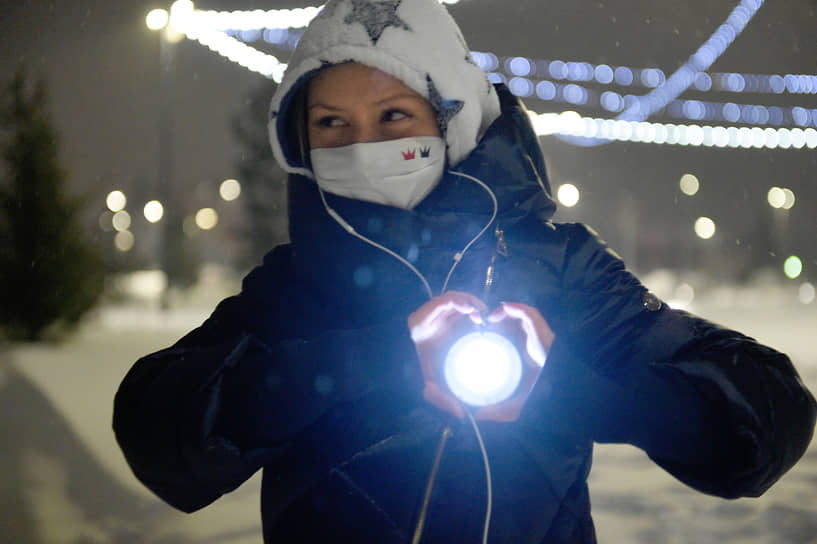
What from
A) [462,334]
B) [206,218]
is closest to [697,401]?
[462,334]

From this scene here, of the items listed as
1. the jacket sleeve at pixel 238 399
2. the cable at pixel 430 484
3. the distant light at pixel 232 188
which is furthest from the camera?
the distant light at pixel 232 188

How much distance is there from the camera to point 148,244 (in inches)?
2224

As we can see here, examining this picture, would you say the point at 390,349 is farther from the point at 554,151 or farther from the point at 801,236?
the point at 801,236

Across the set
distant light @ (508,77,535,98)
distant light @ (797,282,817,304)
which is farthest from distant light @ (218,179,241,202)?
distant light @ (797,282,817,304)

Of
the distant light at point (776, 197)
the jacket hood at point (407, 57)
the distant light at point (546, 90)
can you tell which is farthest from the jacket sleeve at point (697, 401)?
the distant light at point (776, 197)

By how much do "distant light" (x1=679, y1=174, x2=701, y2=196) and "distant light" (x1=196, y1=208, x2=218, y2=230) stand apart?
37.9 m

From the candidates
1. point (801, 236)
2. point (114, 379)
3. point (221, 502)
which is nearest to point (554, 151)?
point (114, 379)

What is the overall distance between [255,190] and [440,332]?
31206 mm

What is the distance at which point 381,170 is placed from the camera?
1706 millimetres

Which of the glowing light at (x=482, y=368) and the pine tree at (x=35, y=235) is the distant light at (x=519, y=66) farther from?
the glowing light at (x=482, y=368)

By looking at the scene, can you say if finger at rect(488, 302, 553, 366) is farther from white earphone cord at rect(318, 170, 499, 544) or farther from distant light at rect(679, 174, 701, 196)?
distant light at rect(679, 174, 701, 196)

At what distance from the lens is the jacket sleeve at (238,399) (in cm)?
129

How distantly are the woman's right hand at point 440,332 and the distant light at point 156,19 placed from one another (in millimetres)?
14176

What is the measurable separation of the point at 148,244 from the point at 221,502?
55.6 meters
